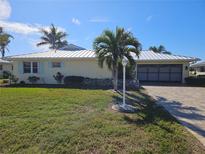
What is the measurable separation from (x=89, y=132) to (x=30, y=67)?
48.9 feet

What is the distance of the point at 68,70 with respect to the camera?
684 inches

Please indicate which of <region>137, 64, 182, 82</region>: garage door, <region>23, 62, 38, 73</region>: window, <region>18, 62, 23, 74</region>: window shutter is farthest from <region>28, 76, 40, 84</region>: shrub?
<region>137, 64, 182, 82</region>: garage door

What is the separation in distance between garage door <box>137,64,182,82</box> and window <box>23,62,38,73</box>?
1125 cm

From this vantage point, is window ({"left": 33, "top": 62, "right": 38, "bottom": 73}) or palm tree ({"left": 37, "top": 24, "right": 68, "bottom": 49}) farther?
palm tree ({"left": 37, "top": 24, "right": 68, "bottom": 49})

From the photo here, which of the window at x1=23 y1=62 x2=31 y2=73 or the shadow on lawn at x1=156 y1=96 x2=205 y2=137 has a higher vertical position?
the window at x1=23 y1=62 x2=31 y2=73

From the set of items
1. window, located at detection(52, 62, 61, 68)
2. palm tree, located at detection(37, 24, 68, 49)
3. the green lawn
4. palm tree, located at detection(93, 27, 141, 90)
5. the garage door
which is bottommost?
the green lawn

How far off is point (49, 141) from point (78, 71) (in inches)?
526

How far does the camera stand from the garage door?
1976 centimetres

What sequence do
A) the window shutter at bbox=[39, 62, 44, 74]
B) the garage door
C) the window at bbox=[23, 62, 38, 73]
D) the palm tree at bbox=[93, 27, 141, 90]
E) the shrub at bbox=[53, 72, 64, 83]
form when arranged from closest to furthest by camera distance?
1. the palm tree at bbox=[93, 27, 141, 90]
2. the shrub at bbox=[53, 72, 64, 83]
3. the window shutter at bbox=[39, 62, 44, 74]
4. the window at bbox=[23, 62, 38, 73]
5. the garage door

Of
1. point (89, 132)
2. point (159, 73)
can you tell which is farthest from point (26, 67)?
point (89, 132)

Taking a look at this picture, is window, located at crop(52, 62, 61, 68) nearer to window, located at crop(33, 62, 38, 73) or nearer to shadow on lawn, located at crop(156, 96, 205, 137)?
window, located at crop(33, 62, 38, 73)

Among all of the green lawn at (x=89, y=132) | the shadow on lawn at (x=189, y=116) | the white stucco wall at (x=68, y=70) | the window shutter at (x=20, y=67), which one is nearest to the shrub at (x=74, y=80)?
the white stucco wall at (x=68, y=70)

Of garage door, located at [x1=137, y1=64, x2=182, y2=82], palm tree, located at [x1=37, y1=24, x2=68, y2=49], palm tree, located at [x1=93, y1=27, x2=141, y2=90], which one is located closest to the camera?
palm tree, located at [x1=93, y1=27, x2=141, y2=90]

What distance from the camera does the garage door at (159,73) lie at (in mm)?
19761
